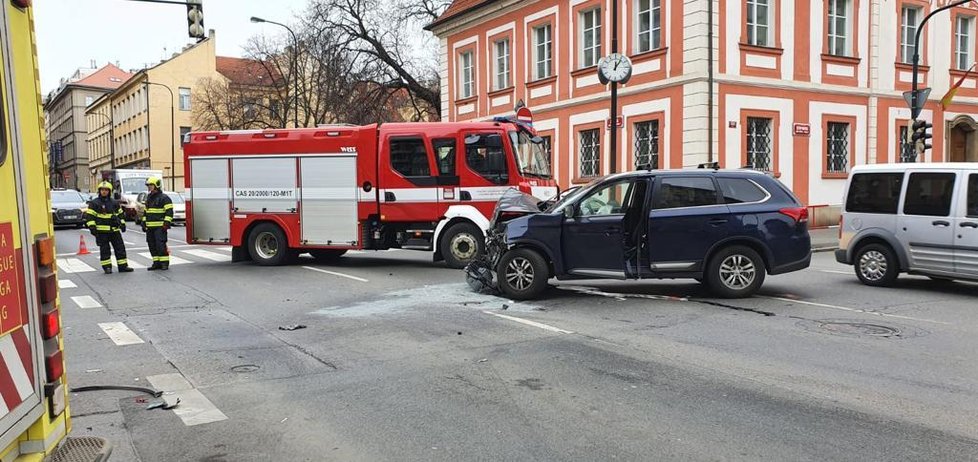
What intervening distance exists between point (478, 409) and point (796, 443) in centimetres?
201

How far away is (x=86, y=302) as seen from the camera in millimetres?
10102

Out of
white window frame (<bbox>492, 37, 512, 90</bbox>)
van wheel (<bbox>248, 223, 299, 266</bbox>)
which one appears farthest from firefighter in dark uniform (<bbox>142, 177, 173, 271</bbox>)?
white window frame (<bbox>492, 37, 512, 90</bbox>)

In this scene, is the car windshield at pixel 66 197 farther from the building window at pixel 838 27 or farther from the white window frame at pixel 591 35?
the building window at pixel 838 27

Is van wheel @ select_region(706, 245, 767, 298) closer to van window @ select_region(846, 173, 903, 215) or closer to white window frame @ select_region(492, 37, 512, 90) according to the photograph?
van window @ select_region(846, 173, 903, 215)

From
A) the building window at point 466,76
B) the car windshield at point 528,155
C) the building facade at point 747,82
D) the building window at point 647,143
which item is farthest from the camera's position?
the building window at point 466,76

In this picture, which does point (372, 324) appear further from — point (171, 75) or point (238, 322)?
point (171, 75)

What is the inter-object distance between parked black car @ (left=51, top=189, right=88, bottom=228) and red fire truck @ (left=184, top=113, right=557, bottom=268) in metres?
18.0

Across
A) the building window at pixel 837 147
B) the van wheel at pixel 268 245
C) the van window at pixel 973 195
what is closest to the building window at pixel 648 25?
the building window at pixel 837 147

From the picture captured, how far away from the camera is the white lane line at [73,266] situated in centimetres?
1441

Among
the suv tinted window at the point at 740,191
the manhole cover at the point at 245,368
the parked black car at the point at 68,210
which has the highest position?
the suv tinted window at the point at 740,191

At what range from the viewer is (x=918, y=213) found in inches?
402

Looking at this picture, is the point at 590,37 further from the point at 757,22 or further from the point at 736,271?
the point at 736,271

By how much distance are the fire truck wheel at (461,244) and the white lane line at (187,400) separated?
25.2 feet

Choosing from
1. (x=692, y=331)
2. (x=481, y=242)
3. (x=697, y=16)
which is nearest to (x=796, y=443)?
(x=692, y=331)
